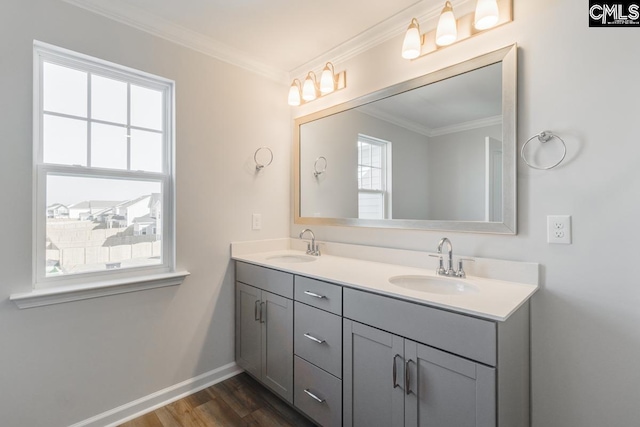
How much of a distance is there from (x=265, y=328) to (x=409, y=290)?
3.52 ft

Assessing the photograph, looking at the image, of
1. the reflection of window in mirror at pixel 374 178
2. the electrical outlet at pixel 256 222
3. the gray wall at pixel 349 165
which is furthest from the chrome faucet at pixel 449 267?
the electrical outlet at pixel 256 222

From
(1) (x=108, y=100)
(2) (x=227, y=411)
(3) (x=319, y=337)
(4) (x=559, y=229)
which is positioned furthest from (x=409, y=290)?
(1) (x=108, y=100)

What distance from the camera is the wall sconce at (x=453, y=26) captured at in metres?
1.42

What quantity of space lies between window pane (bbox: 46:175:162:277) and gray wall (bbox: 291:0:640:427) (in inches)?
80.5

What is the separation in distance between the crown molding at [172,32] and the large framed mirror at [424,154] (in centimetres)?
60

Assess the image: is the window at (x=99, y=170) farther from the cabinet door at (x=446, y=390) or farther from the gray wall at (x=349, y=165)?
the cabinet door at (x=446, y=390)

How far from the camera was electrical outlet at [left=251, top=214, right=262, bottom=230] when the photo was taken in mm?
2389

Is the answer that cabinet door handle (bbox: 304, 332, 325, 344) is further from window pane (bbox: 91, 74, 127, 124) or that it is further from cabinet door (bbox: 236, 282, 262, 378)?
window pane (bbox: 91, 74, 127, 124)

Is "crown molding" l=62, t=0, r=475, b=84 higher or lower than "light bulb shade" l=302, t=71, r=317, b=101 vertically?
higher

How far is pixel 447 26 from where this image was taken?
153cm

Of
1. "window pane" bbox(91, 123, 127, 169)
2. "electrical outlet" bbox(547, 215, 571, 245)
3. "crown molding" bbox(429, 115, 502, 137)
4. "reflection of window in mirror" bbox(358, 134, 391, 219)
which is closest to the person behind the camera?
"electrical outlet" bbox(547, 215, 571, 245)

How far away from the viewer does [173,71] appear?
1.95m

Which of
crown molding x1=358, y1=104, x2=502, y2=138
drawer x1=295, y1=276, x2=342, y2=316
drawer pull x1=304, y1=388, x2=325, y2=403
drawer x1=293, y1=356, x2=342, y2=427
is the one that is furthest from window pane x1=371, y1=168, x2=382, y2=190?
drawer pull x1=304, y1=388, x2=325, y2=403

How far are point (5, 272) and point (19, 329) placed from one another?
289mm
